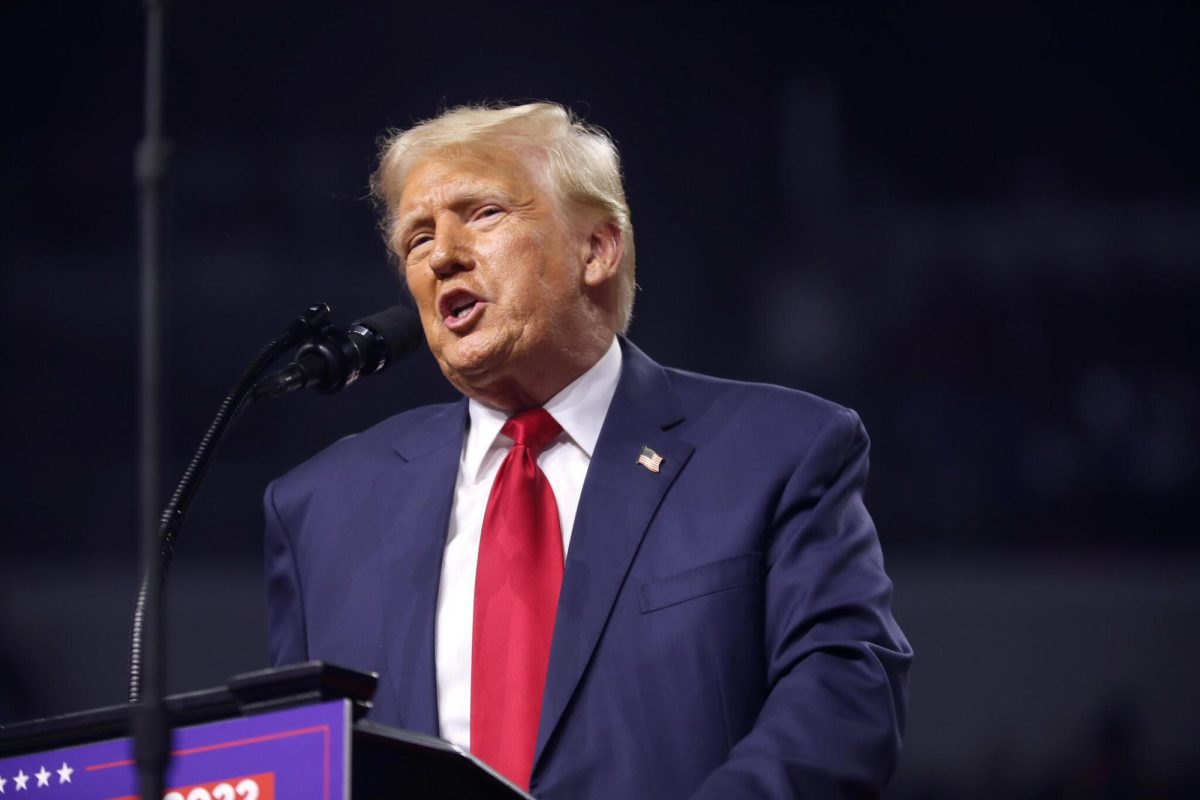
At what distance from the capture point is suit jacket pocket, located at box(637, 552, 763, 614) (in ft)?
5.82

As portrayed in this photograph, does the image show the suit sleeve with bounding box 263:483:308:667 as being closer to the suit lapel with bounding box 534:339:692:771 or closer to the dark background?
the suit lapel with bounding box 534:339:692:771

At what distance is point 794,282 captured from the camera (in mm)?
2949

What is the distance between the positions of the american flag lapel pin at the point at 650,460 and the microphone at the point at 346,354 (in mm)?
331

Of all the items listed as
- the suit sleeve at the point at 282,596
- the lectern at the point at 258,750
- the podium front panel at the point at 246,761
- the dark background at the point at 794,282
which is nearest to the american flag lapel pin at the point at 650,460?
the suit sleeve at the point at 282,596

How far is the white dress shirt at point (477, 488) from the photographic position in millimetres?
1823

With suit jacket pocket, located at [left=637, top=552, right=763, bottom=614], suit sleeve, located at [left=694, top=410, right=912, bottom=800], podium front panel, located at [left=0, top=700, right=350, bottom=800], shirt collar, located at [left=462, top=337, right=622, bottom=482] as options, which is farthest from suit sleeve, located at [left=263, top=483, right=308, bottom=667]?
podium front panel, located at [left=0, top=700, right=350, bottom=800]

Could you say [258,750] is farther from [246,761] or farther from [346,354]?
[346,354]

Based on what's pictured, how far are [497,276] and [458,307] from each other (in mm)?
69

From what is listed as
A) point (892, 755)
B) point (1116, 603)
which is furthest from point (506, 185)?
point (1116, 603)

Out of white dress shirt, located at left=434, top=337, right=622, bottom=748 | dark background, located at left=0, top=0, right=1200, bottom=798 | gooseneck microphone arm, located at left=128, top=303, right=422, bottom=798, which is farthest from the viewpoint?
dark background, located at left=0, top=0, right=1200, bottom=798

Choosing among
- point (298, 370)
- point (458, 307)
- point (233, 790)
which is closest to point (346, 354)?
point (298, 370)

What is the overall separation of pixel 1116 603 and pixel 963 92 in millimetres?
1050

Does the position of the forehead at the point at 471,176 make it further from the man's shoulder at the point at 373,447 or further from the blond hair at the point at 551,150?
the man's shoulder at the point at 373,447

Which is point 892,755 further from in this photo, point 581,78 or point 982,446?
point 581,78
